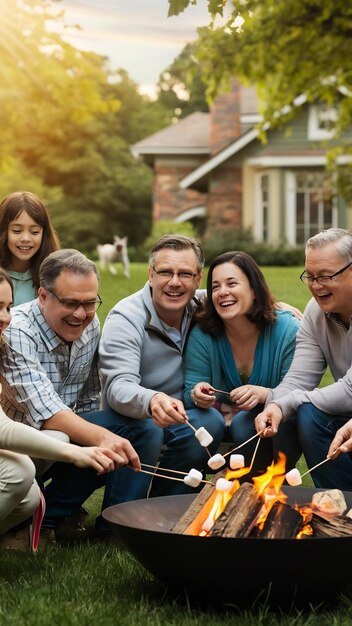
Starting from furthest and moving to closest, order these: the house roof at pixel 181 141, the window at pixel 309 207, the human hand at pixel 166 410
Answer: the house roof at pixel 181 141
the window at pixel 309 207
the human hand at pixel 166 410

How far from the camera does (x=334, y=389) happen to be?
4.21 metres

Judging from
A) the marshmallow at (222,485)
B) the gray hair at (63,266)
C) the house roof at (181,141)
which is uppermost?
the house roof at (181,141)

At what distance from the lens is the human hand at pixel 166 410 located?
13.0 feet

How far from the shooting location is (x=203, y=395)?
14.2ft

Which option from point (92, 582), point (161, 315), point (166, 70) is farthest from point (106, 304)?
point (166, 70)

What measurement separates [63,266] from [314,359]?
1.14 m

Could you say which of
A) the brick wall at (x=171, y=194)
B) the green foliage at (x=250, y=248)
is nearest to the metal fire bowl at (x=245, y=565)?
the green foliage at (x=250, y=248)

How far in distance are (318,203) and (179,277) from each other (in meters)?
21.4

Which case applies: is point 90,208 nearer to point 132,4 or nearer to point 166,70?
point 166,70

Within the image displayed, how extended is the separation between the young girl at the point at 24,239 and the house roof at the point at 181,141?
20.5m

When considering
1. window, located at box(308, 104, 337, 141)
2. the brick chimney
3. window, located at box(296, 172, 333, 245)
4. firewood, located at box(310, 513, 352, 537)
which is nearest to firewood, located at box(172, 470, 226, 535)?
firewood, located at box(310, 513, 352, 537)

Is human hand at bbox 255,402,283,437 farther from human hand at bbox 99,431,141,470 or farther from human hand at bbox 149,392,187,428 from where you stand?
human hand at bbox 99,431,141,470

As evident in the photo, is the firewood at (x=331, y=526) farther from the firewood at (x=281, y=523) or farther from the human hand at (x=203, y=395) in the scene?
the human hand at (x=203, y=395)

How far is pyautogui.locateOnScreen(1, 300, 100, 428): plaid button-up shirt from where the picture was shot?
404 cm
